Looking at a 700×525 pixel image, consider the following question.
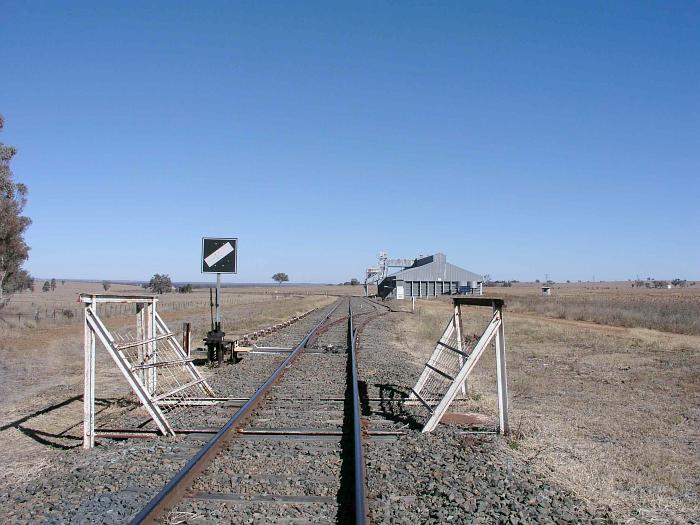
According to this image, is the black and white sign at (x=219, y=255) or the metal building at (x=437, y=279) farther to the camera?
the metal building at (x=437, y=279)

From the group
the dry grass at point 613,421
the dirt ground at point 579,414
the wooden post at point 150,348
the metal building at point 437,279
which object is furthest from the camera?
the metal building at point 437,279

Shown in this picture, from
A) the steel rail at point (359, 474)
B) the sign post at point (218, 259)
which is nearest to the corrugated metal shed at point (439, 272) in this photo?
the sign post at point (218, 259)

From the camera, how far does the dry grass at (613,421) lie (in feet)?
19.2

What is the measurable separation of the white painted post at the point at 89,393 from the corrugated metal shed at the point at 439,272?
Answer: 77204 mm

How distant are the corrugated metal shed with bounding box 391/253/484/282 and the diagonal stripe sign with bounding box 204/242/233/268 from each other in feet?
231

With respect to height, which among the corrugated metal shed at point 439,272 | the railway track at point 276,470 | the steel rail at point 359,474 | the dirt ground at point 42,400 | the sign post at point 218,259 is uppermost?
the corrugated metal shed at point 439,272

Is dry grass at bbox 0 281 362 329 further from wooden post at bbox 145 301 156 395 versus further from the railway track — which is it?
the railway track

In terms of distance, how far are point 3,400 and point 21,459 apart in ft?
16.9

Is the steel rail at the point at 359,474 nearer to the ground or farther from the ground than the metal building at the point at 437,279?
nearer to the ground

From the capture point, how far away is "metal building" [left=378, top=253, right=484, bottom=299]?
8438 centimetres

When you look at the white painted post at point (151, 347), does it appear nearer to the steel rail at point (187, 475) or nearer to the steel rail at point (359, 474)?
the steel rail at point (187, 475)

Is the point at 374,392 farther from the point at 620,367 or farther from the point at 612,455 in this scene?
the point at 620,367

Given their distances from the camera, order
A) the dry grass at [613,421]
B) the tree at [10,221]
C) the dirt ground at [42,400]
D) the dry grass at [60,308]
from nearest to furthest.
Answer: the dry grass at [613,421] < the dirt ground at [42,400] < the tree at [10,221] < the dry grass at [60,308]

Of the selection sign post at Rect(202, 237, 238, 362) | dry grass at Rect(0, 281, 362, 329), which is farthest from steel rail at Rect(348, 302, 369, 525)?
sign post at Rect(202, 237, 238, 362)
